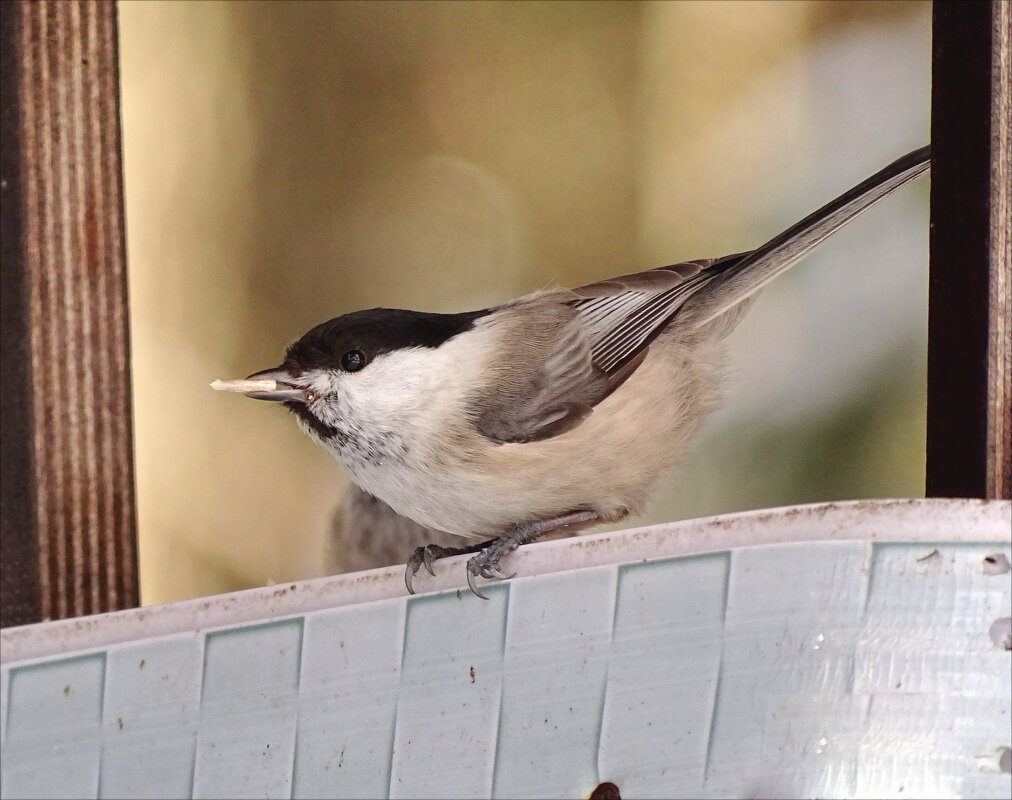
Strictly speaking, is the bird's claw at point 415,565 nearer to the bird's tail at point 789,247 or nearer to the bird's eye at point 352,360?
the bird's eye at point 352,360

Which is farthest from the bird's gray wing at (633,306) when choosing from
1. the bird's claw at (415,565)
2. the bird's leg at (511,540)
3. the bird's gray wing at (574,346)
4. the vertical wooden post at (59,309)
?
the vertical wooden post at (59,309)

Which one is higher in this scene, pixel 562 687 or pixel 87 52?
pixel 87 52

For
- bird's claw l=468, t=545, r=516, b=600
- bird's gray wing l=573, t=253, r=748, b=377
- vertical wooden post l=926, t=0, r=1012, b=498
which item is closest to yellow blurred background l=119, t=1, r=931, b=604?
bird's gray wing l=573, t=253, r=748, b=377

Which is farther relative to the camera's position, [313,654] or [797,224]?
[797,224]

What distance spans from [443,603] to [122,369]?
0.32m

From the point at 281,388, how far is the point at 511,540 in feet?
0.73

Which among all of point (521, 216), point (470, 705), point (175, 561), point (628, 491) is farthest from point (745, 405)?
point (175, 561)

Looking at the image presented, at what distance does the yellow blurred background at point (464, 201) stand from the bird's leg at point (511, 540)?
0.09 metres

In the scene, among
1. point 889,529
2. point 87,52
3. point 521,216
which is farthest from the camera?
point 521,216

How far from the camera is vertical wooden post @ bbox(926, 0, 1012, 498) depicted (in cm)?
67

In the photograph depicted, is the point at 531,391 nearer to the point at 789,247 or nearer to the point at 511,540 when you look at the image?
the point at 511,540

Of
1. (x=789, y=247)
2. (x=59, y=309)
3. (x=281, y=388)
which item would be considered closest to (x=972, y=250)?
(x=789, y=247)

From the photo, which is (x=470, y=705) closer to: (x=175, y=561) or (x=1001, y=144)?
(x=175, y=561)

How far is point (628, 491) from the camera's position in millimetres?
838
